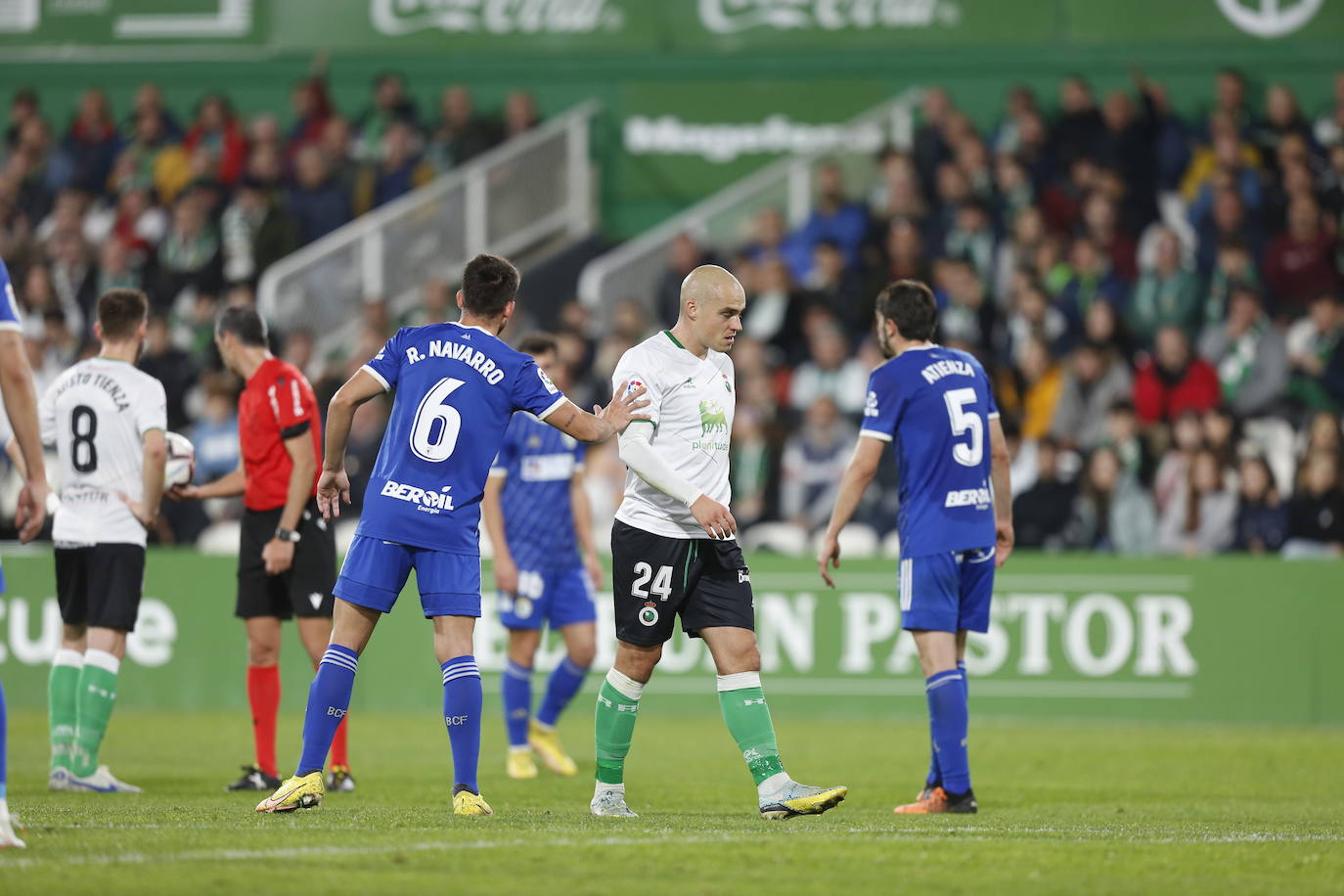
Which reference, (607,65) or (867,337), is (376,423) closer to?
(867,337)

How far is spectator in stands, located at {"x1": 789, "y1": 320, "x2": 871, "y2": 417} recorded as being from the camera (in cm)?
1852

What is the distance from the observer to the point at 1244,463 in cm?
1599

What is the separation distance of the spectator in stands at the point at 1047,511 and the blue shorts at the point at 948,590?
23.8 ft

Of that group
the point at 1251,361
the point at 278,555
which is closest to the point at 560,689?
the point at 278,555

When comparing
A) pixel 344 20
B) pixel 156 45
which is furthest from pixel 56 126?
pixel 344 20

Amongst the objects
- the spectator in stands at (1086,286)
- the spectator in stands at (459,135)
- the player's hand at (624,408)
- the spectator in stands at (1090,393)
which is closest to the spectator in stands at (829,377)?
the spectator in stands at (1090,393)

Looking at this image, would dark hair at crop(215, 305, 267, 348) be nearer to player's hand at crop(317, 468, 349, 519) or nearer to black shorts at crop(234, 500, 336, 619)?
black shorts at crop(234, 500, 336, 619)

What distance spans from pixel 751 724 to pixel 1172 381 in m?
10.9

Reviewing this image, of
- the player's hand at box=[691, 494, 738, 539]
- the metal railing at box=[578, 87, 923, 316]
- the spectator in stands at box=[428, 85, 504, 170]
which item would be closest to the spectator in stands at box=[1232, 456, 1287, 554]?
the metal railing at box=[578, 87, 923, 316]

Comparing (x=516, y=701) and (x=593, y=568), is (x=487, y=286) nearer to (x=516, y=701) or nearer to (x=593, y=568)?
(x=593, y=568)

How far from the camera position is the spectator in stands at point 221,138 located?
23.2 meters

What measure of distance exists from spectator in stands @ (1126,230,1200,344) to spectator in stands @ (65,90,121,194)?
13.5m

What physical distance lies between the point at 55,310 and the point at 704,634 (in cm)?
1560

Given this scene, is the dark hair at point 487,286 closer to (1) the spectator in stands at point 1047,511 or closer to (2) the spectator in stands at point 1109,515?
(1) the spectator in stands at point 1047,511
